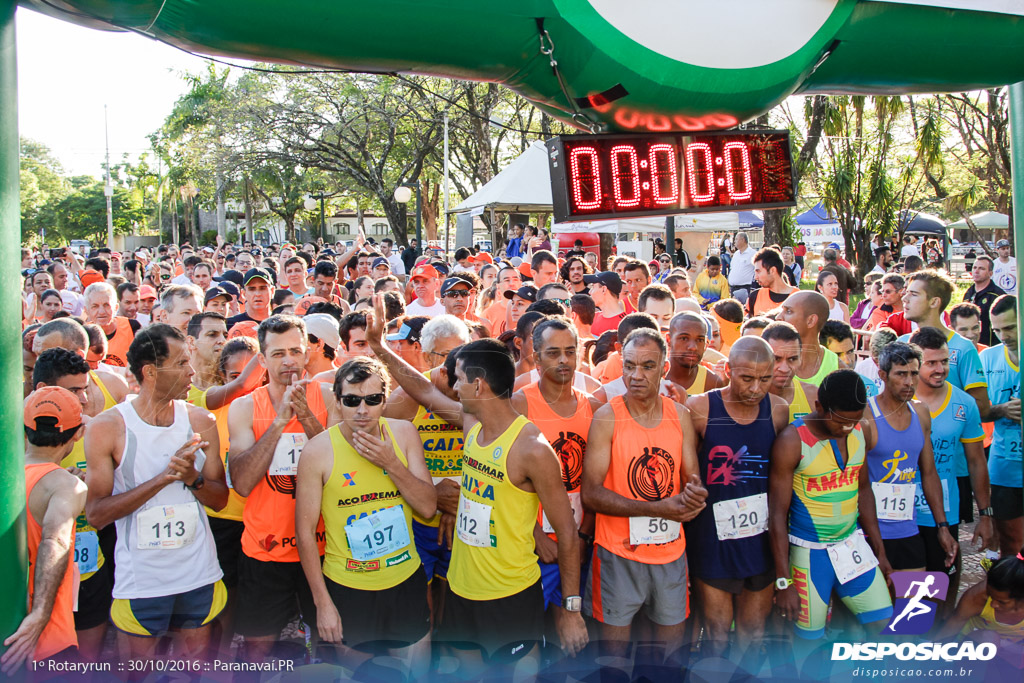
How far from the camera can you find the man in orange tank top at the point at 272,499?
3.42 m

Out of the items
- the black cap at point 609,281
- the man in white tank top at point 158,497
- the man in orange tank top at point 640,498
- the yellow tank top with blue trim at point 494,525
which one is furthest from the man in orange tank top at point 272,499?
the black cap at point 609,281

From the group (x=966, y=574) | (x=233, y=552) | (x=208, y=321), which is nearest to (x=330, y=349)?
(x=208, y=321)

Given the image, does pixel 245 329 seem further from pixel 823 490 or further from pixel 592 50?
pixel 823 490

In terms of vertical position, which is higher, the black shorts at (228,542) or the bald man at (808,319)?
the bald man at (808,319)

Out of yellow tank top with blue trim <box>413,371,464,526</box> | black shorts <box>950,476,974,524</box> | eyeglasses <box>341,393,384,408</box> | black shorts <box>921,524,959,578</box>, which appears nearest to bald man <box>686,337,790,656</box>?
black shorts <box>921,524,959,578</box>

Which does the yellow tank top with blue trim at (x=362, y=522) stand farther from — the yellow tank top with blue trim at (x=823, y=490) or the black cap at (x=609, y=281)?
the black cap at (x=609, y=281)

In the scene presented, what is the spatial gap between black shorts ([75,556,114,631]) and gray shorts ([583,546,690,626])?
2.17 meters

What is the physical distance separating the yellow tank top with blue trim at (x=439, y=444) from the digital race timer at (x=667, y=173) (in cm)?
117

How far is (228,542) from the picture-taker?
375 cm

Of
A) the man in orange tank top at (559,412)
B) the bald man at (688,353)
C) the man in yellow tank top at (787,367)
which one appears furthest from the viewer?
the bald man at (688,353)

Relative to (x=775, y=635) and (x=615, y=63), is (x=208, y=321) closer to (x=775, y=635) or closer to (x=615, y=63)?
(x=615, y=63)

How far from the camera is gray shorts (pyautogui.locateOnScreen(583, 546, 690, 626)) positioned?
3.40 m

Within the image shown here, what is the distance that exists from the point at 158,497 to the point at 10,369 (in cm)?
78

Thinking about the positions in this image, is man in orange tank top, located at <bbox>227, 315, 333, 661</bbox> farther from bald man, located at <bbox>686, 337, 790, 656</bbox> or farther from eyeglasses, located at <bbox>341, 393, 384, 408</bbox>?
bald man, located at <bbox>686, 337, 790, 656</bbox>
